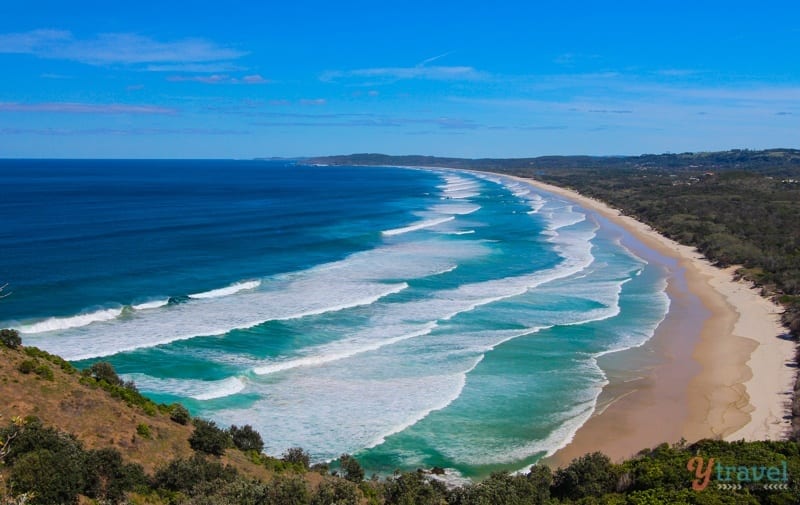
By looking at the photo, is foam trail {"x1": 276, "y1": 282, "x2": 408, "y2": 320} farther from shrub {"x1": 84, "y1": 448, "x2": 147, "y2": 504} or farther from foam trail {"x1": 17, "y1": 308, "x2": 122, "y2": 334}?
shrub {"x1": 84, "y1": 448, "x2": 147, "y2": 504}

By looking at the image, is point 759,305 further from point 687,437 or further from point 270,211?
point 270,211

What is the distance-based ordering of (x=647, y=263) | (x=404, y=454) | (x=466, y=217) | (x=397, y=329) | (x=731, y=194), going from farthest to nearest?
(x=731, y=194)
(x=466, y=217)
(x=647, y=263)
(x=397, y=329)
(x=404, y=454)

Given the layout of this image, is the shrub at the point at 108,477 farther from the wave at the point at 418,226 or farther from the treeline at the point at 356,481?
the wave at the point at 418,226

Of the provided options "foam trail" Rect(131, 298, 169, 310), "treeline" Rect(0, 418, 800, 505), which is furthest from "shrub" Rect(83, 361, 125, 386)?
"foam trail" Rect(131, 298, 169, 310)

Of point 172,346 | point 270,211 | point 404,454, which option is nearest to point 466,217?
point 270,211

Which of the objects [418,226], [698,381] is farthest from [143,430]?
[418,226]
